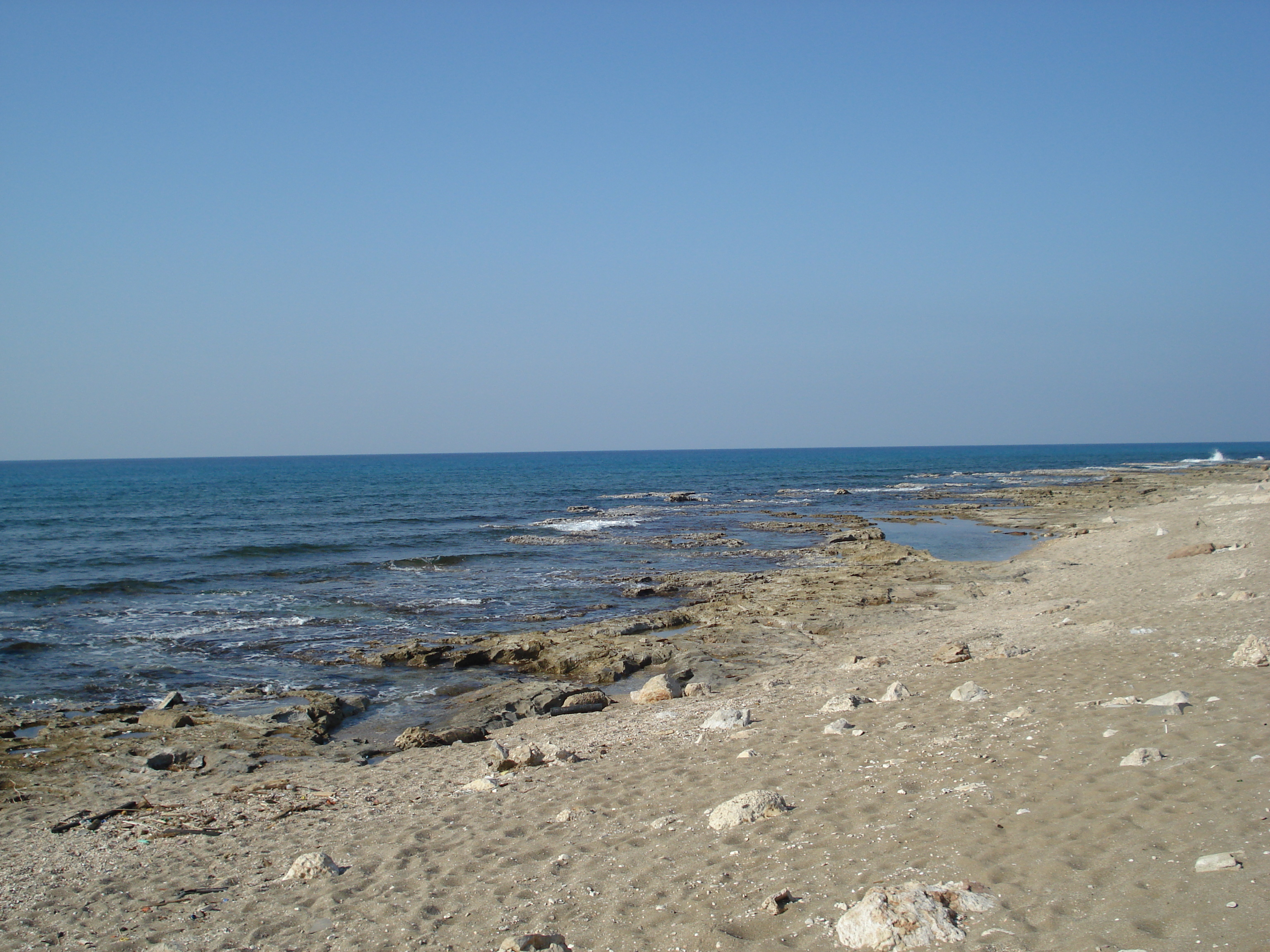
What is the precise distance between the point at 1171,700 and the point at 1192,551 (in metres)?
14.8

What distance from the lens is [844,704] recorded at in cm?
940

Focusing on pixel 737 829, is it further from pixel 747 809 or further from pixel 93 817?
pixel 93 817

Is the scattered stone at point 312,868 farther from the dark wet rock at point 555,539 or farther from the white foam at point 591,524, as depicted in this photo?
the white foam at point 591,524

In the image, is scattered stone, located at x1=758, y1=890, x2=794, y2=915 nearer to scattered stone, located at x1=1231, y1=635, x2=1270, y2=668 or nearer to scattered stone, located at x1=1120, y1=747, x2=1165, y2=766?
scattered stone, located at x1=1120, y1=747, x2=1165, y2=766

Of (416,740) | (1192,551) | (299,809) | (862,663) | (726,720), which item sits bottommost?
(416,740)

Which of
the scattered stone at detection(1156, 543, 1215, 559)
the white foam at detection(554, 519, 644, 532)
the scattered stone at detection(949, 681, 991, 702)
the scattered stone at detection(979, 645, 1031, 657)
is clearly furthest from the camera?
the white foam at detection(554, 519, 644, 532)

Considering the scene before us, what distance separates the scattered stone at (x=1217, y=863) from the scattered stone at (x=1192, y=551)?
17.9 m

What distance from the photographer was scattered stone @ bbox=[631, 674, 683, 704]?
39.0ft

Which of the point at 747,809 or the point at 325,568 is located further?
the point at 325,568

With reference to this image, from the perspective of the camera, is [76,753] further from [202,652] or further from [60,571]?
[60,571]

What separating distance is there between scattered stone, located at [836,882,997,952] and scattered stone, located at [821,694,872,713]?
4.68m

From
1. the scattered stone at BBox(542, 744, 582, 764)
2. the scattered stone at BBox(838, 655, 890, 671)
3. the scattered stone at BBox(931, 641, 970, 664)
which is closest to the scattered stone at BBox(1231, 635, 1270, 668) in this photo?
the scattered stone at BBox(931, 641, 970, 664)

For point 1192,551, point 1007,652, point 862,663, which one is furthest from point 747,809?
point 1192,551

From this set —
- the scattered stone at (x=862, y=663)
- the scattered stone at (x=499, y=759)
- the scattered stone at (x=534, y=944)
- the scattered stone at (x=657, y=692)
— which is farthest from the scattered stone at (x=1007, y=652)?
the scattered stone at (x=534, y=944)
